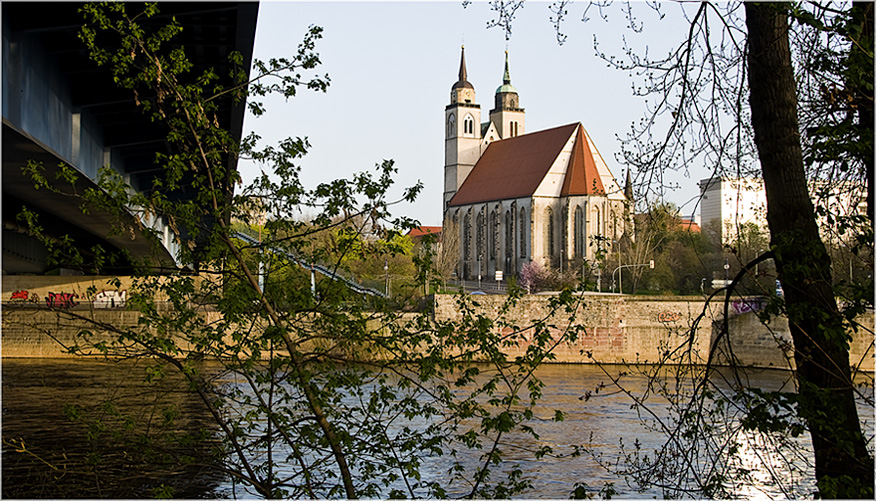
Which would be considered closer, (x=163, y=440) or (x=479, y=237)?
(x=163, y=440)

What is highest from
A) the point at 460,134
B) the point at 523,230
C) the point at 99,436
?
the point at 460,134

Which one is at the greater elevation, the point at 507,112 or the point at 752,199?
the point at 507,112

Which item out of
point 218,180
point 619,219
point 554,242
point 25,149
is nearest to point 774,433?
point 619,219

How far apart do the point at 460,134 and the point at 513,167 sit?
47.6ft

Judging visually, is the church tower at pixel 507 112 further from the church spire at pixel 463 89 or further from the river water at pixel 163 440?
the river water at pixel 163 440

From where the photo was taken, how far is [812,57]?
567cm

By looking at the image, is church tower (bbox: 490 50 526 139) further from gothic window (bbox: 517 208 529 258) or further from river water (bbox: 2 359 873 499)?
river water (bbox: 2 359 873 499)

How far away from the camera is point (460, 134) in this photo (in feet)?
341

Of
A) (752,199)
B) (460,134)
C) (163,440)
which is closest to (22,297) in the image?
(163,440)

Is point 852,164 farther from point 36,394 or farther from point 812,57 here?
point 36,394

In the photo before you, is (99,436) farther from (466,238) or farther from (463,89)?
(463,89)

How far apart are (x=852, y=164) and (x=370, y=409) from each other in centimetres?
326

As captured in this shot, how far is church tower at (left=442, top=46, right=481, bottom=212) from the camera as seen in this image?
103000mm

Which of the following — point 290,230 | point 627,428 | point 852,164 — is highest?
point 852,164
